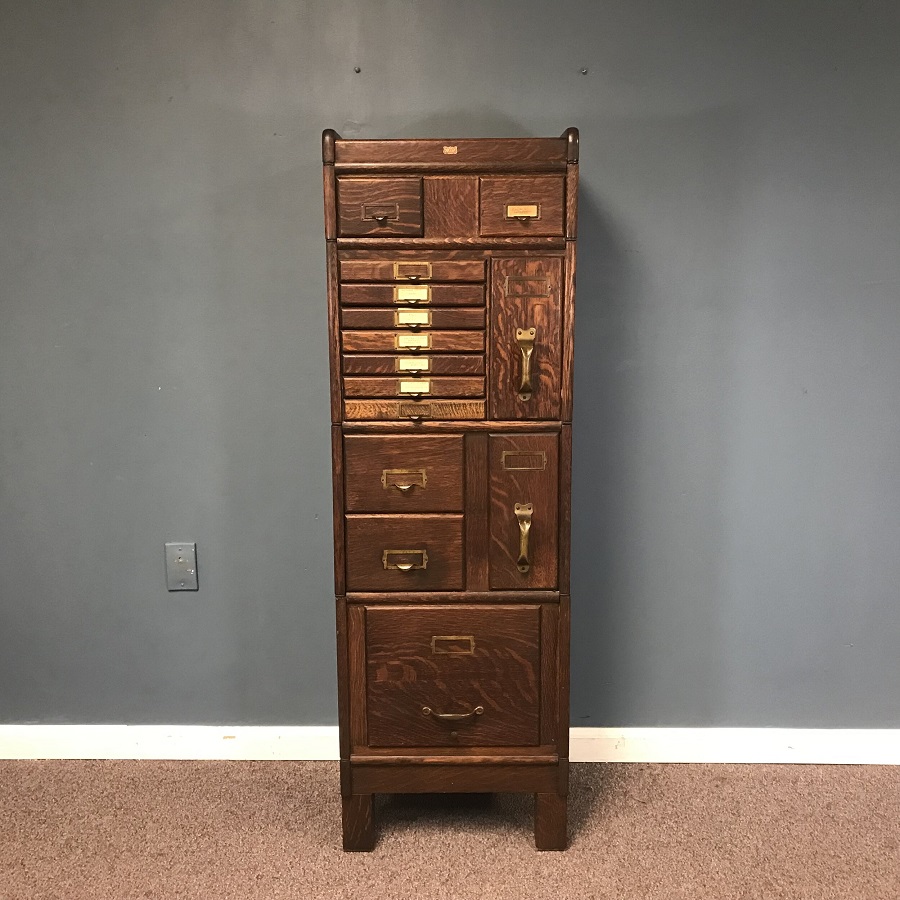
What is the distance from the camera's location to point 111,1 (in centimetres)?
190

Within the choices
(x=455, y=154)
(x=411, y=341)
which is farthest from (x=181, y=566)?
(x=455, y=154)

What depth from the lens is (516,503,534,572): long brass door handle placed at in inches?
64.7

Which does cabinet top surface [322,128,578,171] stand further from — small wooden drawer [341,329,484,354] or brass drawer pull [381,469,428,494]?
brass drawer pull [381,469,428,494]

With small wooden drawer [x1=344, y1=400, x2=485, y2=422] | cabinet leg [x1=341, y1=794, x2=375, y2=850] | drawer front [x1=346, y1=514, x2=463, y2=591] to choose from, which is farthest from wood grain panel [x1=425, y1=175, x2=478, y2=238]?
cabinet leg [x1=341, y1=794, x2=375, y2=850]

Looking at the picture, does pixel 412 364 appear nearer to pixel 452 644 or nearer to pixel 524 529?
pixel 524 529

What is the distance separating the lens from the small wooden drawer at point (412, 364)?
1.63 metres

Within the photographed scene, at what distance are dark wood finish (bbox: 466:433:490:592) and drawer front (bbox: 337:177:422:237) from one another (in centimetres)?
45

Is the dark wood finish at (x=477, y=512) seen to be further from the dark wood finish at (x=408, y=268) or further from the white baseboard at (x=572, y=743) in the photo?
the white baseboard at (x=572, y=743)

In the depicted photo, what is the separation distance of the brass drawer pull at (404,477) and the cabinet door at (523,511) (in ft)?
0.49

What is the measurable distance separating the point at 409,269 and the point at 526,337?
0.90 feet

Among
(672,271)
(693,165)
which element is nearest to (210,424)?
(672,271)

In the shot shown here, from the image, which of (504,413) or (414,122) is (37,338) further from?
(504,413)

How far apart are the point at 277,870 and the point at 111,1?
2.05 m

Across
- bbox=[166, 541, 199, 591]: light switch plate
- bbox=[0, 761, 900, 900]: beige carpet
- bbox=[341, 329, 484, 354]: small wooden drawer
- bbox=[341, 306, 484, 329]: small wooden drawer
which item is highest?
bbox=[341, 306, 484, 329]: small wooden drawer
